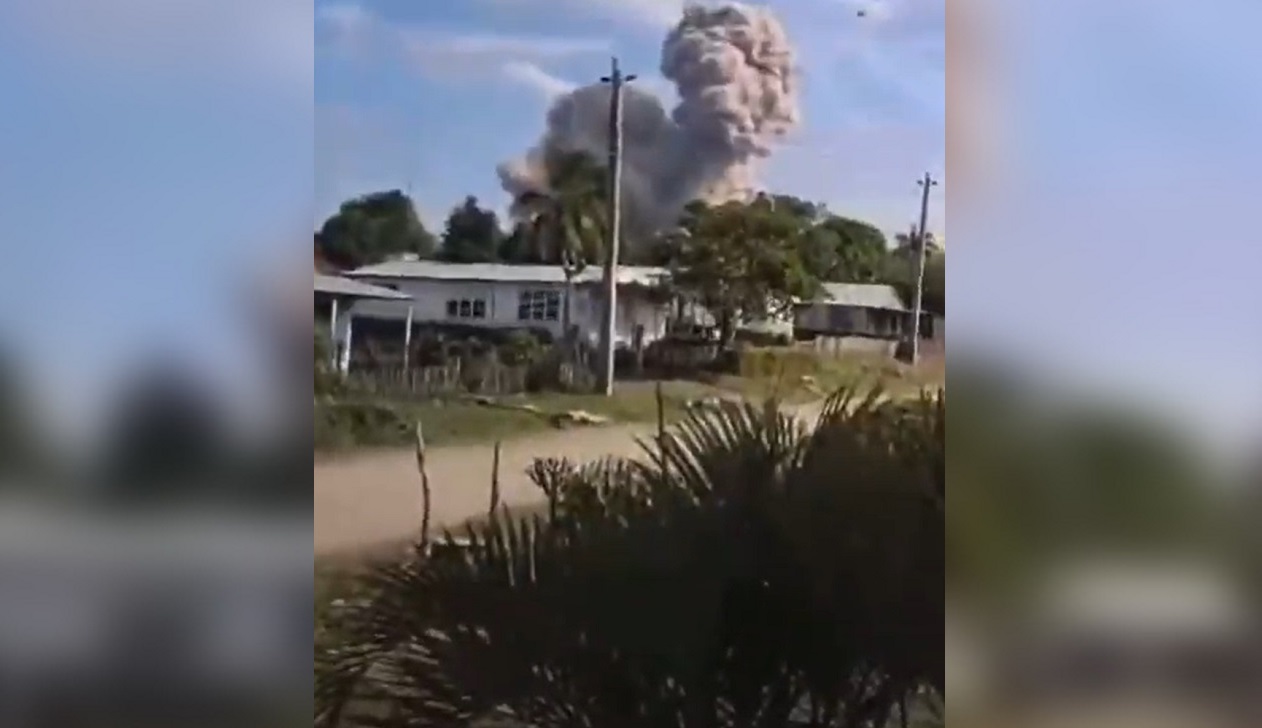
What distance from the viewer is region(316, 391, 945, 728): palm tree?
2.25 meters

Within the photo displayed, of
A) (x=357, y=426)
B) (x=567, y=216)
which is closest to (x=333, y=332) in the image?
(x=357, y=426)

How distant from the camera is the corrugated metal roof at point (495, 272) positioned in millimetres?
2258

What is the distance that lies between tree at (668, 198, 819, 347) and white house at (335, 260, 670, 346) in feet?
0.20

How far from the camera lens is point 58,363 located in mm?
2045

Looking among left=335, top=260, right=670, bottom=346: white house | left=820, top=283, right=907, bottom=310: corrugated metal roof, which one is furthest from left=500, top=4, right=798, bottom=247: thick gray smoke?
left=820, top=283, right=907, bottom=310: corrugated metal roof

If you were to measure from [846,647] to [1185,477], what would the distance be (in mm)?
619

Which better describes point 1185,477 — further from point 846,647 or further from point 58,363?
point 58,363

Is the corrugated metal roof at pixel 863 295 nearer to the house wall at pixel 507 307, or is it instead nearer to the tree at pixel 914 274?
the tree at pixel 914 274

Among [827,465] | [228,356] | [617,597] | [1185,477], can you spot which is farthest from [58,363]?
[1185,477]

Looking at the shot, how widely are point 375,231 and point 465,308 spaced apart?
0.65 feet

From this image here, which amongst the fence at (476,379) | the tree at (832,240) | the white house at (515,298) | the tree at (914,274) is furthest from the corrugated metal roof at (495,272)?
the tree at (914,274)

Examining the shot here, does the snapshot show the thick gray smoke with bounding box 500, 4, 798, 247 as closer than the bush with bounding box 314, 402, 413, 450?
No

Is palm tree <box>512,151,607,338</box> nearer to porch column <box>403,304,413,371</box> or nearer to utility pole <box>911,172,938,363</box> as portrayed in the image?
porch column <box>403,304,413,371</box>

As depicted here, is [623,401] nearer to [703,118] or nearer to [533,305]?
[533,305]
